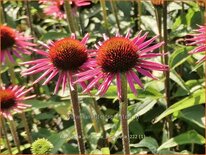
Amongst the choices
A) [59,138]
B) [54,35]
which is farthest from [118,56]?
[54,35]

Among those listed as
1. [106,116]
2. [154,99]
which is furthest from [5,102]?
[154,99]

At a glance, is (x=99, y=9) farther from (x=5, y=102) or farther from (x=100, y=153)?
(x=100, y=153)

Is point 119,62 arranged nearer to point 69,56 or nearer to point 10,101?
point 69,56

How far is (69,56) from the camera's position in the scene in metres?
1.22

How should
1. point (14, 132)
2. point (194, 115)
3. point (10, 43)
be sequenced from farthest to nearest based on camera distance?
1. point (10, 43)
2. point (14, 132)
3. point (194, 115)

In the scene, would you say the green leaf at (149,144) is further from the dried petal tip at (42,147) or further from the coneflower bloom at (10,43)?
the coneflower bloom at (10,43)

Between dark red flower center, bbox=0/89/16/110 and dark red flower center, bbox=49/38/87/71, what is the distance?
0.42 metres

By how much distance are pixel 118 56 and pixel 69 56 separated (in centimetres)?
18

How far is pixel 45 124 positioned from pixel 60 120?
4.3 inches

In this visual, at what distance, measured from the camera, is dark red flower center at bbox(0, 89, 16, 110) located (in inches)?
62.3

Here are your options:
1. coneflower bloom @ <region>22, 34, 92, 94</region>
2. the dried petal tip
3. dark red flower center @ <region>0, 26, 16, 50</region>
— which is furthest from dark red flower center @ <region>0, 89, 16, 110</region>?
the dried petal tip

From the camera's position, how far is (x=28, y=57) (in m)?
A: 2.13

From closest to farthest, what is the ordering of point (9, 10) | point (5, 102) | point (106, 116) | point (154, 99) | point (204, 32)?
1. point (204, 32)
2. point (154, 99)
3. point (5, 102)
4. point (106, 116)
5. point (9, 10)

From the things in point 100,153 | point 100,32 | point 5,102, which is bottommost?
point 100,153
